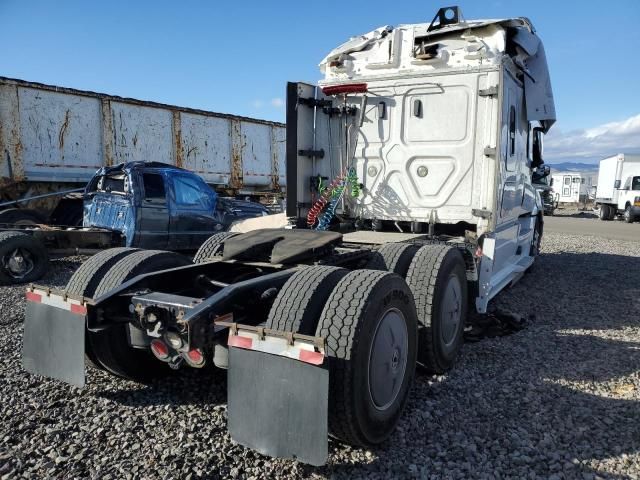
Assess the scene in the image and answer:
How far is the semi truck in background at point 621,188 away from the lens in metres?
22.4

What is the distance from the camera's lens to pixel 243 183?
14.7m

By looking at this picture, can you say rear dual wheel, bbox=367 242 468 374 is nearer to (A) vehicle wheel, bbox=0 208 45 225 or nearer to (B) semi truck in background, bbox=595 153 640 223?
(A) vehicle wheel, bbox=0 208 45 225

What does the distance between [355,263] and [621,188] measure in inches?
927

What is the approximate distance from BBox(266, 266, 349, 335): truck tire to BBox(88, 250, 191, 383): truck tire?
1227 millimetres

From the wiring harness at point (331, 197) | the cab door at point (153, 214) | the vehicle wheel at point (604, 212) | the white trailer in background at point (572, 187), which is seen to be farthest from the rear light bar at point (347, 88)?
the white trailer in background at point (572, 187)

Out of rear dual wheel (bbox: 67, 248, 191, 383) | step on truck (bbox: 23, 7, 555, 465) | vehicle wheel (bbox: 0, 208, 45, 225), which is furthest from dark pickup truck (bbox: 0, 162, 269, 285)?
rear dual wheel (bbox: 67, 248, 191, 383)

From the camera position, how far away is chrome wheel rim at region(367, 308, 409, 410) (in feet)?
9.00

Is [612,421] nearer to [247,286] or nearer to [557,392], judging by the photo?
[557,392]

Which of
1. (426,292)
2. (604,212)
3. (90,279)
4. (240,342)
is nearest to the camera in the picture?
(240,342)

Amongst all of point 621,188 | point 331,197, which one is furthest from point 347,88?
point 621,188

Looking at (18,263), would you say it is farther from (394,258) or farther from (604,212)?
(604,212)

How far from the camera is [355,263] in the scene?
429cm

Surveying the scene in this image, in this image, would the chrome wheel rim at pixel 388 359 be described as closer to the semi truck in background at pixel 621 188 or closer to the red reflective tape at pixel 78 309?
the red reflective tape at pixel 78 309

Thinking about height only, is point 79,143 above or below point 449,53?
below
